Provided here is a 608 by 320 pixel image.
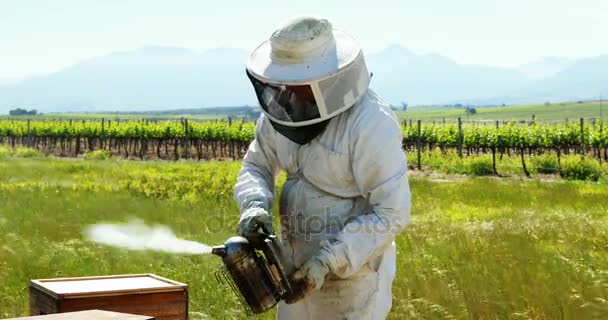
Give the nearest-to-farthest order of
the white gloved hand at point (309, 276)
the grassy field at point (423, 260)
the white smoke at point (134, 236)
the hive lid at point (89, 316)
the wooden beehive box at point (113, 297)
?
the hive lid at point (89, 316) → the white gloved hand at point (309, 276) → the wooden beehive box at point (113, 297) → the grassy field at point (423, 260) → the white smoke at point (134, 236)

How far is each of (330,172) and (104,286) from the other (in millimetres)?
1823

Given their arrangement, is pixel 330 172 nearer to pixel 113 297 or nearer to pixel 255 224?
pixel 255 224

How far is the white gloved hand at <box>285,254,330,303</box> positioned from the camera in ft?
11.7

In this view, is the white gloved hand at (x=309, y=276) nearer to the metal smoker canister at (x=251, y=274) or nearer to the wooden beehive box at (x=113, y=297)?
the metal smoker canister at (x=251, y=274)

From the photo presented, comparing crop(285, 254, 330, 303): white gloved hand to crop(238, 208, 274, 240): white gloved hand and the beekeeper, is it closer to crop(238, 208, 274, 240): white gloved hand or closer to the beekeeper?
the beekeeper

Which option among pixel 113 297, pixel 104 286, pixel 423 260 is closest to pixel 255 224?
pixel 113 297

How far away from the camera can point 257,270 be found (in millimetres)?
3584

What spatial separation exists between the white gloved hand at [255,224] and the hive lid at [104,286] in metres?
1.31

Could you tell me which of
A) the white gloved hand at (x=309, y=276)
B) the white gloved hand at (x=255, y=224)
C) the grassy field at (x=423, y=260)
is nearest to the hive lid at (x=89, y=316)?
the white gloved hand at (x=255, y=224)

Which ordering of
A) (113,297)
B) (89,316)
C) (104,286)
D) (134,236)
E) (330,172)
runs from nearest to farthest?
(89,316) → (330,172) → (113,297) → (104,286) → (134,236)

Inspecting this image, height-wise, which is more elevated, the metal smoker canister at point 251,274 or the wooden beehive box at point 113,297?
the metal smoker canister at point 251,274

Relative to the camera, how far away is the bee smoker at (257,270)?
11.7 feet

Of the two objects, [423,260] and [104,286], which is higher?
[104,286]

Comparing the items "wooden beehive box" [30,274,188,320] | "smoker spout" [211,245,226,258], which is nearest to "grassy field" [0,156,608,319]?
"wooden beehive box" [30,274,188,320]
